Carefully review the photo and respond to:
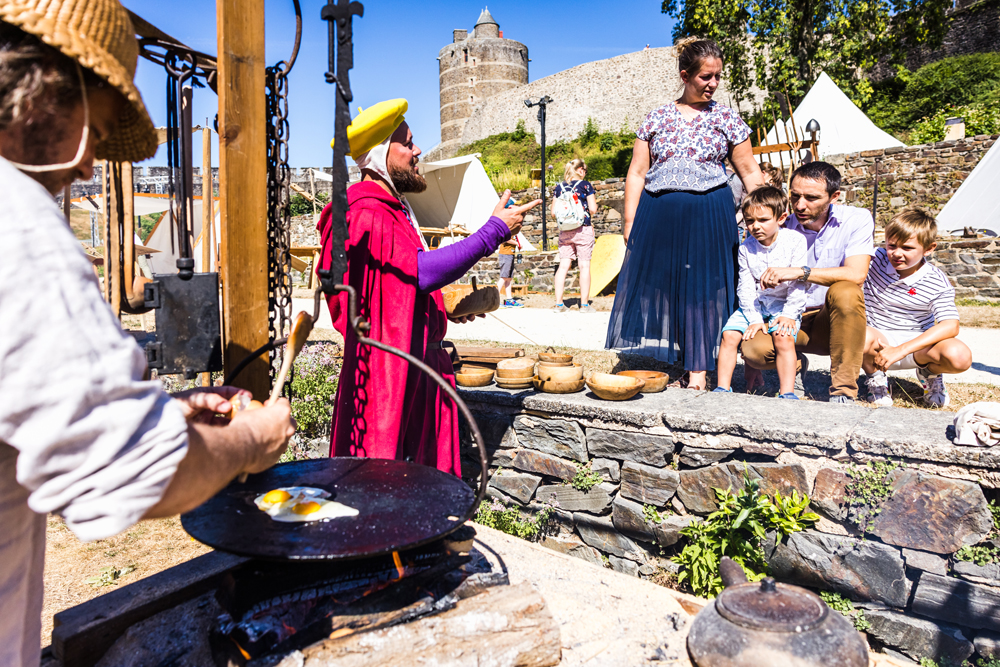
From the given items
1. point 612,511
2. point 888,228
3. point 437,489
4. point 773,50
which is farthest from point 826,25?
point 437,489

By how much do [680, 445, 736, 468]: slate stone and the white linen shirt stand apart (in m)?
1.44

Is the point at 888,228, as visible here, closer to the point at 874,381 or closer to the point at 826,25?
the point at 874,381

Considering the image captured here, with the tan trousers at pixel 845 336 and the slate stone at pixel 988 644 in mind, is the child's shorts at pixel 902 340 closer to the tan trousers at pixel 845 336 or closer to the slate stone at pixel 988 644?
the tan trousers at pixel 845 336

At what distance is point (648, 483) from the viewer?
10.0ft

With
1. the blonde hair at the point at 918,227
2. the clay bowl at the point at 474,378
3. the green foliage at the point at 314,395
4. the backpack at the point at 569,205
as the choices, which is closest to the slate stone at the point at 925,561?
the blonde hair at the point at 918,227

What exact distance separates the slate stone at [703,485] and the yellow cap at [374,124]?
2.06m

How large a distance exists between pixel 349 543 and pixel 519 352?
269cm

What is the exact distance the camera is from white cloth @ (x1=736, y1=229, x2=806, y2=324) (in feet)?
11.8

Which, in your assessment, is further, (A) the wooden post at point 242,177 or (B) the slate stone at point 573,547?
(B) the slate stone at point 573,547

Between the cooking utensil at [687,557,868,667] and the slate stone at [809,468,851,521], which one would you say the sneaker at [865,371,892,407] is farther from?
the cooking utensil at [687,557,868,667]

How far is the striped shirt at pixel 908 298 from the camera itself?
11.7 ft

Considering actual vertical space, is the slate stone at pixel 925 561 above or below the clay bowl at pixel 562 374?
below

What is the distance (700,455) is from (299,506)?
191 centimetres

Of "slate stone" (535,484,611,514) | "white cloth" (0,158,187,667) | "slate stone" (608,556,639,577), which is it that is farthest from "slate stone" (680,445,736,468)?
"white cloth" (0,158,187,667)
